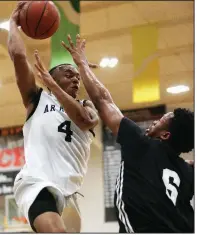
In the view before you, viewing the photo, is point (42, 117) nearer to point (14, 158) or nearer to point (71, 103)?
point (71, 103)

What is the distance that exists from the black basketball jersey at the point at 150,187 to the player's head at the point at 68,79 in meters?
0.78

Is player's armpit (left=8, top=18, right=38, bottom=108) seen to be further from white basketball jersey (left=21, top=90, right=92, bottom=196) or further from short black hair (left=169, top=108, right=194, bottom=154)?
short black hair (left=169, top=108, right=194, bottom=154)

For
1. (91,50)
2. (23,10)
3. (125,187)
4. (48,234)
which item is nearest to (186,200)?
(125,187)

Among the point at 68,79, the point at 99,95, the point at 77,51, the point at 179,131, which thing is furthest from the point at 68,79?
the point at 179,131

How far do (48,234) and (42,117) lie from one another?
0.84m

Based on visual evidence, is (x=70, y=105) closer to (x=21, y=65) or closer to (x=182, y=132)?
(x=21, y=65)

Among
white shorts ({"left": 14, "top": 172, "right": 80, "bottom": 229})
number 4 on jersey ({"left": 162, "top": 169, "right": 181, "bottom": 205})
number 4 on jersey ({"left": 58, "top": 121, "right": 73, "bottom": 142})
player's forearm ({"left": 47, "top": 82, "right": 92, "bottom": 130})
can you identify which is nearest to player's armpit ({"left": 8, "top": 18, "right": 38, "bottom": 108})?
player's forearm ({"left": 47, "top": 82, "right": 92, "bottom": 130})

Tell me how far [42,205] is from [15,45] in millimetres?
1026

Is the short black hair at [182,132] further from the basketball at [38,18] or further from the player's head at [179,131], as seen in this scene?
the basketball at [38,18]

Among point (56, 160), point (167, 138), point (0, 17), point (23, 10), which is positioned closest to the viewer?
point (167, 138)

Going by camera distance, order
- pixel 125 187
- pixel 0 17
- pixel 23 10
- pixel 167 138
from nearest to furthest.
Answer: pixel 125 187, pixel 167 138, pixel 23 10, pixel 0 17

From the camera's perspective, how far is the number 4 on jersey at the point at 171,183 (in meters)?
2.43

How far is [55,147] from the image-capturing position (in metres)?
2.95

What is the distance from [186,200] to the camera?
2.54 m
